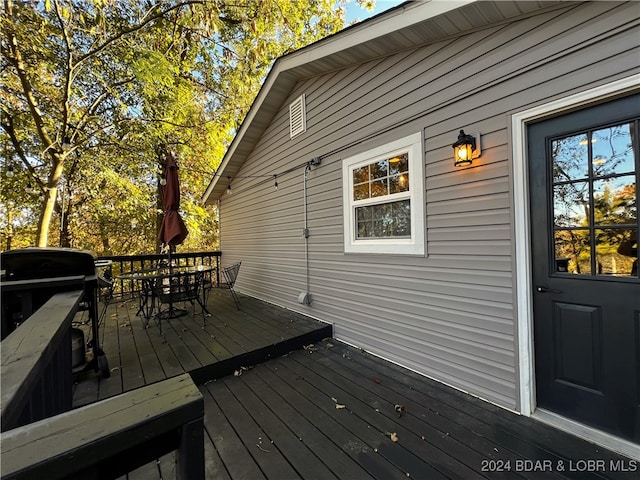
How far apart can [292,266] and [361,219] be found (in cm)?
185

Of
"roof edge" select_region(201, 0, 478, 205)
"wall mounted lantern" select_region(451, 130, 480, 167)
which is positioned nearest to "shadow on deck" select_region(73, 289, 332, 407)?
"wall mounted lantern" select_region(451, 130, 480, 167)

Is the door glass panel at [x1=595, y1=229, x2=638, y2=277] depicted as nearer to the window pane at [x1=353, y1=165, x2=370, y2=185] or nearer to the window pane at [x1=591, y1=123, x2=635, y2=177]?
the window pane at [x1=591, y1=123, x2=635, y2=177]

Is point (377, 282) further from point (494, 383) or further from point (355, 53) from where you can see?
point (355, 53)

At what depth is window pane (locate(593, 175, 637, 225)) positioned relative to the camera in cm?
178

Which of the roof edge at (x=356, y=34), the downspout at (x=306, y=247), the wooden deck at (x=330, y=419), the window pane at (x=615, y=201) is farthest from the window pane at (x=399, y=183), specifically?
the wooden deck at (x=330, y=419)

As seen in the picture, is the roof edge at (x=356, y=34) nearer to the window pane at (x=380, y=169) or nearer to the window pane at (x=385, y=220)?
the window pane at (x=380, y=169)

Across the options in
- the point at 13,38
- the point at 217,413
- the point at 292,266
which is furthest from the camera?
the point at 13,38

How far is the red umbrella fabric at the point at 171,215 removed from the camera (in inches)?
168

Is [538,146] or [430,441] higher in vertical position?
[538,146]

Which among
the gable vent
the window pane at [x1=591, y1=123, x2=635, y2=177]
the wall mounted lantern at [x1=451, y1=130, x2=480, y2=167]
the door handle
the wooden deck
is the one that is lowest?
the wooden deck

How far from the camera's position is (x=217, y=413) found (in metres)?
2.29

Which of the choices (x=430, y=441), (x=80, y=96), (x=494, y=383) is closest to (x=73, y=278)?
(x=430, y=441)

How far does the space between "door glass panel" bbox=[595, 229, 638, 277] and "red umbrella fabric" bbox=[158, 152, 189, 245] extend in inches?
185

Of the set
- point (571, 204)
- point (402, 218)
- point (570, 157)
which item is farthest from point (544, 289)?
point (402, 218)
